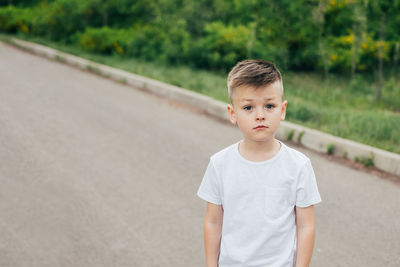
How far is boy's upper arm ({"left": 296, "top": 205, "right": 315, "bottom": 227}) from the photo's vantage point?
75.7 inches

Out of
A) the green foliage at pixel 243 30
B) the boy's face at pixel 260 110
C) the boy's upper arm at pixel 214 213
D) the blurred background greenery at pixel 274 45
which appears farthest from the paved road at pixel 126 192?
the green foliage at pixel 243 30

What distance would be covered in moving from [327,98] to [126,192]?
18.0 feet

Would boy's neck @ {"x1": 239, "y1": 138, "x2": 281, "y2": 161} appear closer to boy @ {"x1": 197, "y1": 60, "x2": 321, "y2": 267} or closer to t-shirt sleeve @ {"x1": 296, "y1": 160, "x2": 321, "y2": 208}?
boy @ {"x1": 197, "y1": 60, "x2": 321, "y2": 267}

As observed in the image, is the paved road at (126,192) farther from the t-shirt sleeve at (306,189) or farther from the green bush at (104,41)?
the green bush at (104,41)

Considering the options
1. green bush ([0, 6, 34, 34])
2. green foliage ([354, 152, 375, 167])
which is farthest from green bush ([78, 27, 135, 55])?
green foliage ([354, 152, 375, 167])

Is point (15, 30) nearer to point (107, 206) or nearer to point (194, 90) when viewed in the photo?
point (194, 90)

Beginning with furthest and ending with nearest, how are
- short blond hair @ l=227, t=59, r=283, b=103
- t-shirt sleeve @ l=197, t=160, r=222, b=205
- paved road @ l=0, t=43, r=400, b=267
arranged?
paved road @ l=0, t=43, r=400, b=267
t-shirt sleeve @ l=197, t=160, r=222, b=205
short blond hair @ l=227, t=59, r=283, b=103

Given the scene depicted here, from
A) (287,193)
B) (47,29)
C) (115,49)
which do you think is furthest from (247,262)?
(47,29)

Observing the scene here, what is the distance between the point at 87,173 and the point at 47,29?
11.7m

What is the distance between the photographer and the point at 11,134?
6711 mm

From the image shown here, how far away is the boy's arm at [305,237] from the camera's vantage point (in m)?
1.92

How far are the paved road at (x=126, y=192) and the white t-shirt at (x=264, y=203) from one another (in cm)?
194

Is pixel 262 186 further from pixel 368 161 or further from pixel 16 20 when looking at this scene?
pixel 16 20

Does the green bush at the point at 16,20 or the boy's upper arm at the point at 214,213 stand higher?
the boy's upper arm at the point at 214,213
